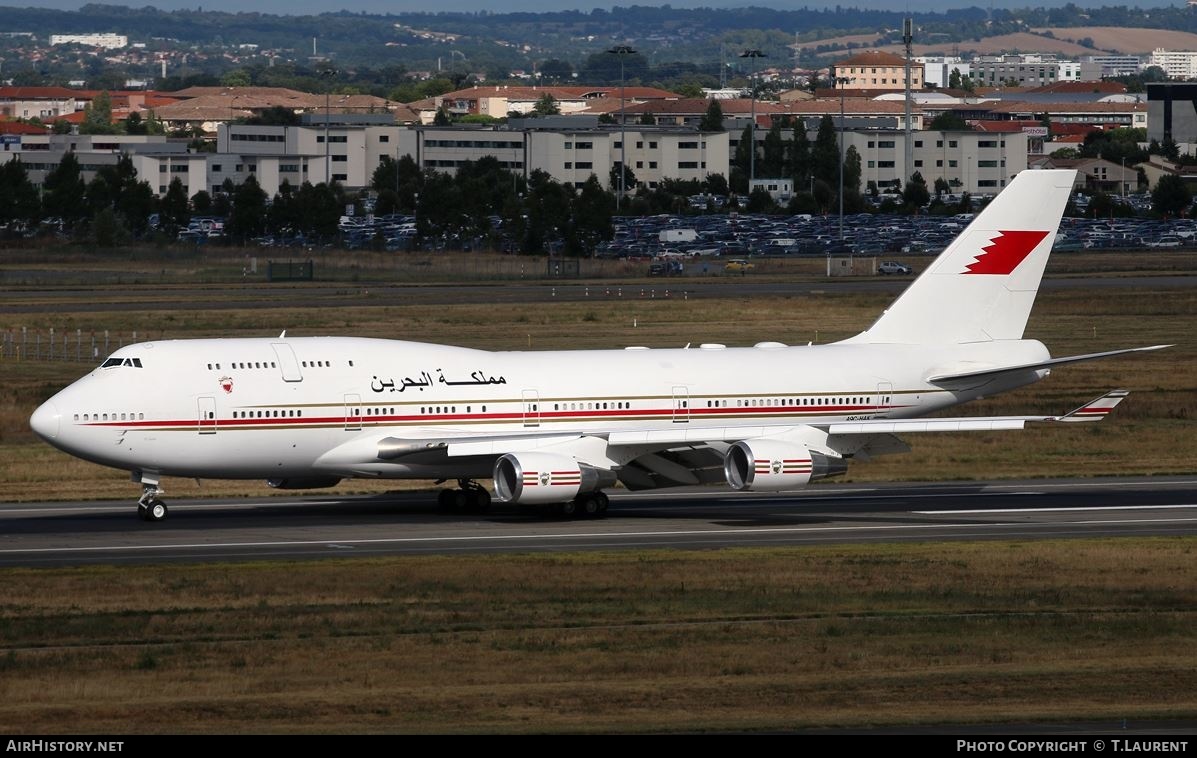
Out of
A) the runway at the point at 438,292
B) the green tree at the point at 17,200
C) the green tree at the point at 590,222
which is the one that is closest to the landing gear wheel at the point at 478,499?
the runway at the point at 438,292

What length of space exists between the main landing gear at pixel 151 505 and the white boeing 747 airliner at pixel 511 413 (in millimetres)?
35

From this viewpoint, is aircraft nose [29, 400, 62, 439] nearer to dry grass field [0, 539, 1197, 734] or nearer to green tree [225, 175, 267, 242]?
dry grass field [0, 539, 1197, 734]

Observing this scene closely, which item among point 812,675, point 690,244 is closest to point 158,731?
point 812,675

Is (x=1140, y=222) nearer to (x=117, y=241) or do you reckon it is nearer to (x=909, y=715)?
(x=117, y=241)

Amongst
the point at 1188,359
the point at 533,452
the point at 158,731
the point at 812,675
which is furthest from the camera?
the point at 1188,359

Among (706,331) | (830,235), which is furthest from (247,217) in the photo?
(706,331)

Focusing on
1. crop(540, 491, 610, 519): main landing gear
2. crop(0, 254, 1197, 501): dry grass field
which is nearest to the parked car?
crop(0, 254, 1197, 501): dry grass field

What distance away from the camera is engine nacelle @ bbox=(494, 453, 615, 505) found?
43.5m

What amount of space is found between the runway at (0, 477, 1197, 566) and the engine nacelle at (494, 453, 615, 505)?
2.74 feet

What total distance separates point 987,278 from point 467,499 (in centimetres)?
1618

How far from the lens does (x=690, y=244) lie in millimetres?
161875

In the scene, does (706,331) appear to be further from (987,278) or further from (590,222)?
(590,222)

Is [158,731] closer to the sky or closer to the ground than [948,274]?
closer to the ground
